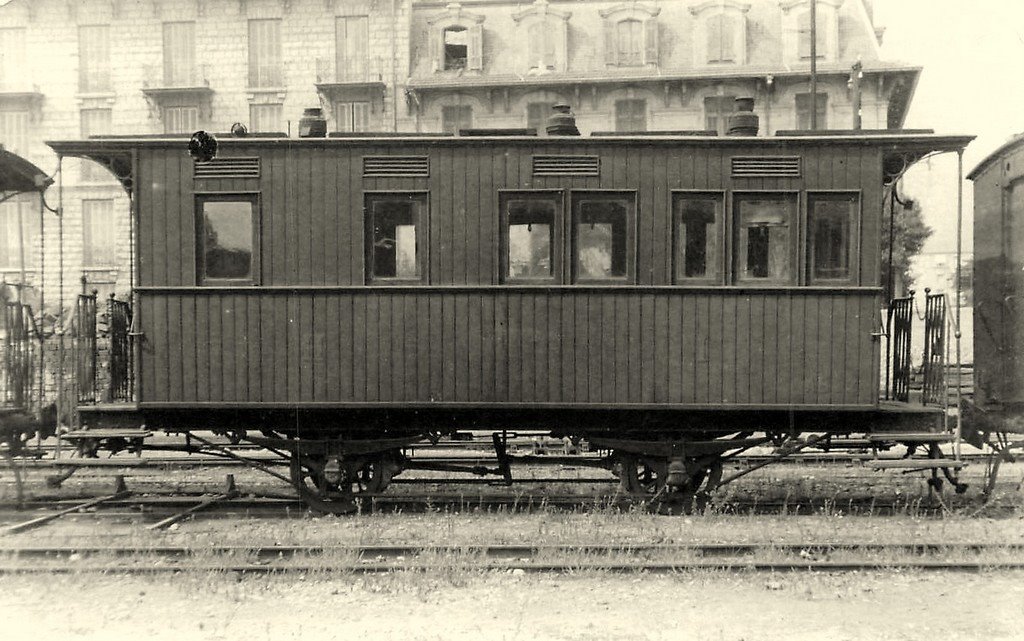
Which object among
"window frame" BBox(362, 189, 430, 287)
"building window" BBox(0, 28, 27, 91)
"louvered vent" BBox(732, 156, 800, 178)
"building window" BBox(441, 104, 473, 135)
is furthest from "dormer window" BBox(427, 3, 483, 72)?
"louvered vent" BBox(732, 156, 800, 178)

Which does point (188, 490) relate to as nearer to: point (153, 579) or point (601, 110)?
point (153, 579)

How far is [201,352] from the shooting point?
821 centimetres

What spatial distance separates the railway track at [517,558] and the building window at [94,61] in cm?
2851

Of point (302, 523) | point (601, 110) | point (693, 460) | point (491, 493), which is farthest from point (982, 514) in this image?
point (601, 110)

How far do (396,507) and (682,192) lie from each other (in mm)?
4453

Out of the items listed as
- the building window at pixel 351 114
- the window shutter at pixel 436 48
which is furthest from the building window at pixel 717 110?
the building window at pixel 351 114

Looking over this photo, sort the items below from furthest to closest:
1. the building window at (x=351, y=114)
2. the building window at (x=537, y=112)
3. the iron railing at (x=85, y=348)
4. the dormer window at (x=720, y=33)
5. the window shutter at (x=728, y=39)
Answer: the building window at (x=351, y=114)
the building window at (x=537, y=112)
the window shutter at (x=728, y=39)
the dormer window at (x=720, y=33)
the iron railing at (x=85, y=348)

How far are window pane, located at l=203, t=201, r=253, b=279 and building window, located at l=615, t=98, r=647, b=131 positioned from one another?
76.2 feet

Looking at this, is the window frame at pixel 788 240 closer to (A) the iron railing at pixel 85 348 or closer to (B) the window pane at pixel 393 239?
(B) the window pane at pixel 393 239

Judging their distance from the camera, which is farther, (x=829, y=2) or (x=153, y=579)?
(x=829, y=2)

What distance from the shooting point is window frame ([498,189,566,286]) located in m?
8.17

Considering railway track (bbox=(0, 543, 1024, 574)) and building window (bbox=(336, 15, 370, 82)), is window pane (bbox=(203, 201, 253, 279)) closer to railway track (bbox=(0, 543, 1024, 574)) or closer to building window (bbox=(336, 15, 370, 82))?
railway track (bbox=(0, 543, 1024, 574))

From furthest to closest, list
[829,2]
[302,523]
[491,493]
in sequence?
[829,2], [491,493], [302,523]

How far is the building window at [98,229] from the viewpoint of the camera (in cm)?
2944
